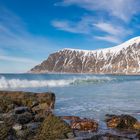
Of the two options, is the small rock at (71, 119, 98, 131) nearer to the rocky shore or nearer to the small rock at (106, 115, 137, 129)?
the rocky shore

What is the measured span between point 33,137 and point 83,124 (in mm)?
3681

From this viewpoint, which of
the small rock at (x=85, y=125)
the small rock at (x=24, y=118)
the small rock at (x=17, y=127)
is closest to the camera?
the small rock at (x=17, y=127)

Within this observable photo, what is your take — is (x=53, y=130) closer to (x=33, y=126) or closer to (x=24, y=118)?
(x=33, y=126)

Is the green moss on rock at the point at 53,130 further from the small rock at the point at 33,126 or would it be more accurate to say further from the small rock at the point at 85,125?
the small rock at the point at 85,125

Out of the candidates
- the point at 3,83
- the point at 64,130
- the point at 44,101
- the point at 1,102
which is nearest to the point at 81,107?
the point at 44,101

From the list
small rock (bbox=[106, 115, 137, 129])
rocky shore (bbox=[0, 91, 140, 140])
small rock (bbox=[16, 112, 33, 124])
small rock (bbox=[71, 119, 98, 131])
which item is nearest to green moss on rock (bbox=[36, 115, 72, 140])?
rocky shore (bbox=[0, 91, 140, 140])

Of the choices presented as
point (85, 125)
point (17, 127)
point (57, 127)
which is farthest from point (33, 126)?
point (85, 125)

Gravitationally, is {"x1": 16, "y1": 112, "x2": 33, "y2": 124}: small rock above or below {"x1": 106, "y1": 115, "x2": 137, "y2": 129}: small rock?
above

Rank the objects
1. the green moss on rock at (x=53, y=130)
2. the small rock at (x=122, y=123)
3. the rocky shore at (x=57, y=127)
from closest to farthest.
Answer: the green moss on rock at (x=53, y=130), the rocky shore at (x=57, y=127), the small rock at (x=122, y=123)

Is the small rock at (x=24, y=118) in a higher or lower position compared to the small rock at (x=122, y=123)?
higher

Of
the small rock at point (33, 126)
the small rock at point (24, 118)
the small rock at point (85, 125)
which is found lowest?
the small rock at point (85, 125)

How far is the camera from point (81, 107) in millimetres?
24656

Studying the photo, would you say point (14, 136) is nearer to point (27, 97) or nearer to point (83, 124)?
point (83, 124)

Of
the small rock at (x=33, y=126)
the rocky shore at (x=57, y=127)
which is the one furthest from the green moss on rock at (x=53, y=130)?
the small rock at (x=33, y=126)
